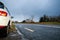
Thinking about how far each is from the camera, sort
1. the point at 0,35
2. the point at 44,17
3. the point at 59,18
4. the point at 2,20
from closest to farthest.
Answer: the point at 2,20
the point at 0,35
the point at 59,18
the point at 44,17

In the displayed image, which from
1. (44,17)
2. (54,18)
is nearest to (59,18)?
(54,18)

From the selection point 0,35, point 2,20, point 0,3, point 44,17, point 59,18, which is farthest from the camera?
point 44,17

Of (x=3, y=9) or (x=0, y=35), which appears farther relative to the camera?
(x=0, y=35)

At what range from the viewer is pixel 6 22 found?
905cm

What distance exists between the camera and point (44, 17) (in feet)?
404

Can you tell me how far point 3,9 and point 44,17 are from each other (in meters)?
114

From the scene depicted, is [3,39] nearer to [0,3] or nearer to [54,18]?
[0,3]

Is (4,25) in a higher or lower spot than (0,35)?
higher

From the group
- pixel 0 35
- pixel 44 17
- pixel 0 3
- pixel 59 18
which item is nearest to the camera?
pixel 0 3

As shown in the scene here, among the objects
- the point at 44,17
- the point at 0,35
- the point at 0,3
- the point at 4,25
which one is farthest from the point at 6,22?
the point at 44,17

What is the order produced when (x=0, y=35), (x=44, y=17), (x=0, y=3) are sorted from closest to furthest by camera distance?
(x=0, y=3), (x=0, y=35), (x=44, y=17)

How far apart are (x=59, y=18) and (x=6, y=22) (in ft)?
337

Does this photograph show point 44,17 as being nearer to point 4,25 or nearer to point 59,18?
point 59,18

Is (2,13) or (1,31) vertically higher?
(2,13)
